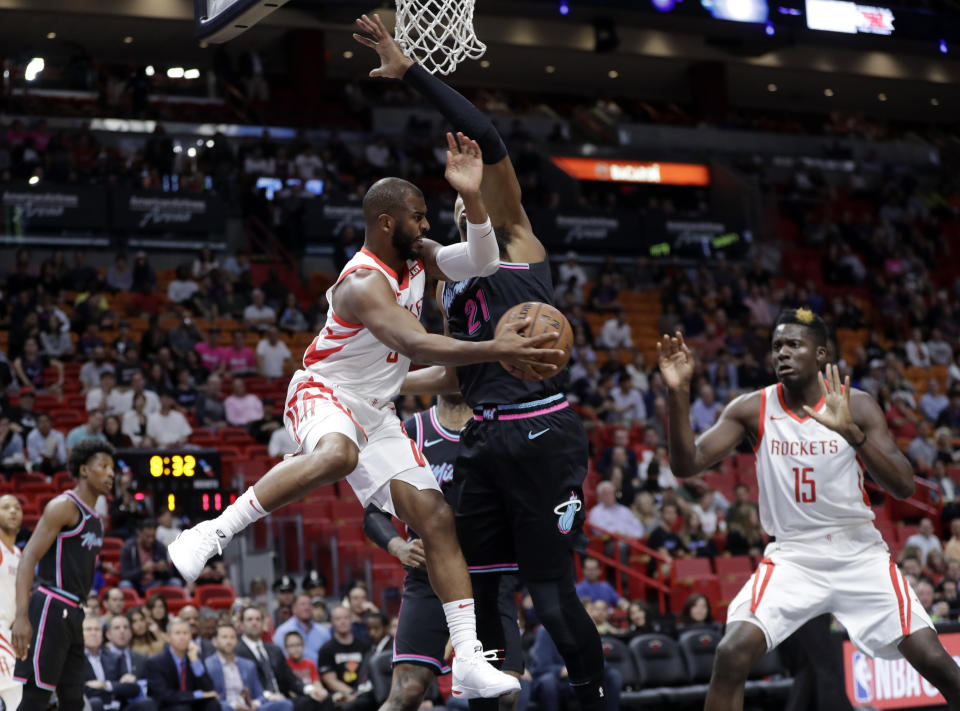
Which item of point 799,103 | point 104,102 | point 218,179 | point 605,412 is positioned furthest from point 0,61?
point 799,103

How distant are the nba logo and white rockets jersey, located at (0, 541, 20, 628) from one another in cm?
641

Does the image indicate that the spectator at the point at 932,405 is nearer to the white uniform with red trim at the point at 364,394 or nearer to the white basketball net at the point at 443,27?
the white basketball net at the point at 443,27

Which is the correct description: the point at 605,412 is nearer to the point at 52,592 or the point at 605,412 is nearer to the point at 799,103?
the point at 52,592

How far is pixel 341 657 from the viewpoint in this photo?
11508 mm

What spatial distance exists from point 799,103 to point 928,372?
40.6ft

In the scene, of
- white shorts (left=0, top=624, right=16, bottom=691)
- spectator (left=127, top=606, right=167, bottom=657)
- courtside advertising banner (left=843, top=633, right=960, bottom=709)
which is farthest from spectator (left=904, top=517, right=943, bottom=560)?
white shorts (left=0, top=624, right=16, bottom=691)

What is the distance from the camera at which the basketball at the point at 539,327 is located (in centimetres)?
532

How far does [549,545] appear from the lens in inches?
223

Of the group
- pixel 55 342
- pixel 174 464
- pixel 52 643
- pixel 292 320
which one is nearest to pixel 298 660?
pixel 174 464

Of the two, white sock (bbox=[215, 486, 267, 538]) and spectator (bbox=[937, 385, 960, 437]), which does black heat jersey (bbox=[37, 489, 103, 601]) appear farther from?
spectator (bbox=[937, 385, 960, 437])

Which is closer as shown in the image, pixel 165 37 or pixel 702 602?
pixel 702 602

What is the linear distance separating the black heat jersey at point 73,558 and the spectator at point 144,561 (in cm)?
364

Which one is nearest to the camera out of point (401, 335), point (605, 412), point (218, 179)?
point (401, 335)

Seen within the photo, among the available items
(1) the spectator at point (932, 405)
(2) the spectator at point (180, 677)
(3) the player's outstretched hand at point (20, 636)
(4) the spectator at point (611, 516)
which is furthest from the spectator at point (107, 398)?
(1) the spectator at point (932, 405)
